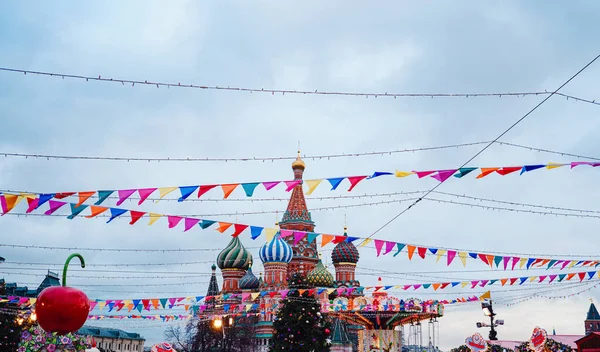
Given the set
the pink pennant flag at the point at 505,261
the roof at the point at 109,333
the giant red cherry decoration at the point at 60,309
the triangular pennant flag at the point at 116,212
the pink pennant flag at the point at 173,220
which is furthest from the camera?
the roof at the point at 109,333

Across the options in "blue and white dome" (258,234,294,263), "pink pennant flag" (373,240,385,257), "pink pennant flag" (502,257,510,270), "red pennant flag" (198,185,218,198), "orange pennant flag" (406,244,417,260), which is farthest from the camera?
"blue and white dome" (258,234,294,263)

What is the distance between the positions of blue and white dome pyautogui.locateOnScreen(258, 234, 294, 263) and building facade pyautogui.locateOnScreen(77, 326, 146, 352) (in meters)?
42.4

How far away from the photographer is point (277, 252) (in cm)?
5288

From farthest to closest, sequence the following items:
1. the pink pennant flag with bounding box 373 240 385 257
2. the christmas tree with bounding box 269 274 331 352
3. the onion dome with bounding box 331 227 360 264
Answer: the onion dome with bounding box 331 227 360 264 < the christmas tree with bounding box 269 274 331 352 < the pink pennant flag with bounding box 373 240 385 257

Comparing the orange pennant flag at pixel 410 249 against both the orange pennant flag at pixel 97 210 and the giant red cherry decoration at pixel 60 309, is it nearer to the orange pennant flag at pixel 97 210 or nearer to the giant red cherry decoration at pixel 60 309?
the orange pennant flag at pixel 97 210

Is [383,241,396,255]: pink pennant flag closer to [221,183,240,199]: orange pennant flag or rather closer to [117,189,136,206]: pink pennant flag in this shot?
[221,183,240,199]: orange pennant flag

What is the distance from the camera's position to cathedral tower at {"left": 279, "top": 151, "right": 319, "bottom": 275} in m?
56.6

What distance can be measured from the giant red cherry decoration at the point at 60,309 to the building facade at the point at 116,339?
8403 centimetres

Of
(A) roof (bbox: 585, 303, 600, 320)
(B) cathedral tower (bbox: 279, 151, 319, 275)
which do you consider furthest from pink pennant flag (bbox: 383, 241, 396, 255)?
(A) roof (bbox: 585, 303, 600, 320)

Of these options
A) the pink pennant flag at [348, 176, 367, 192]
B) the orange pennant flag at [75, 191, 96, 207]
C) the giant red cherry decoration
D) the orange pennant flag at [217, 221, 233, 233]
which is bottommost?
the giant red cherry decoration

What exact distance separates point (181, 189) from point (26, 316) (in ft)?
64.5

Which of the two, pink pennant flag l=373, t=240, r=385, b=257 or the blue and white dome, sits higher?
the blue and white dome

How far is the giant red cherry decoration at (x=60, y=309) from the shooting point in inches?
198

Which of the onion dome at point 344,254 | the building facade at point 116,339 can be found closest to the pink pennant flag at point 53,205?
the onion dome at point 344,254
